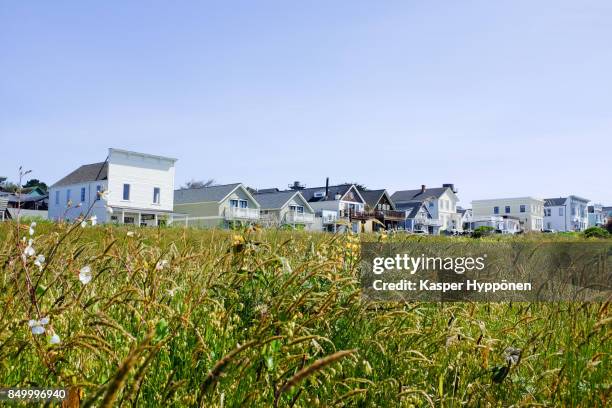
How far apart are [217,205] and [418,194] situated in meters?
47.8

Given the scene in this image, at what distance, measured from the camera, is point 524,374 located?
329 centimetres

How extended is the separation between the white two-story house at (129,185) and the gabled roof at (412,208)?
47637 mm

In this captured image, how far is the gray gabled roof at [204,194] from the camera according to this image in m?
62.4

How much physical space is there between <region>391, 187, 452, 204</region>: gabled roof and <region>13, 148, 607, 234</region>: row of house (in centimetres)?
18

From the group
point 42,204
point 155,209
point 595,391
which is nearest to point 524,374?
point 595,391

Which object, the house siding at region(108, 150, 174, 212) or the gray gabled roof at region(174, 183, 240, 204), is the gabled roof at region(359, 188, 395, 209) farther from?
the house siding at region(108, 150, 174, 212)

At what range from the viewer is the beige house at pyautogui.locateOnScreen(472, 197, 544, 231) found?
110 meters

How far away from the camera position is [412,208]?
92125mm

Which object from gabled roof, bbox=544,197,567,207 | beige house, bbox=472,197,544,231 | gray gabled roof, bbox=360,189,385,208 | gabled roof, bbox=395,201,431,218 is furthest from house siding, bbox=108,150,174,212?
gabled roof, bbox=544,197,567,207

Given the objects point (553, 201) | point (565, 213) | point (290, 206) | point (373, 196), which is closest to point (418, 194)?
point (373, 196)

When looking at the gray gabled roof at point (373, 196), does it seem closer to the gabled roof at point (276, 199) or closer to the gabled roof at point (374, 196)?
the gabled roof at point (374, 196)

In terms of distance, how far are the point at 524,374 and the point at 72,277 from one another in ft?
9.98
